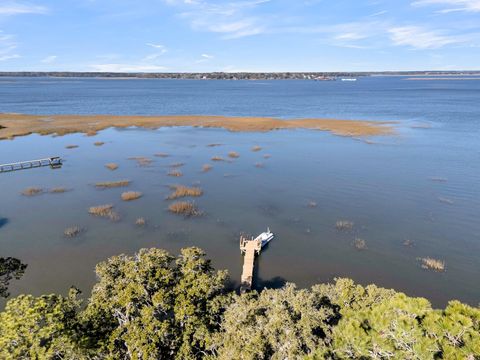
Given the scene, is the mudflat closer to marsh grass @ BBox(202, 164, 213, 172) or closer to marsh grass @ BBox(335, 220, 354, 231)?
marsh grass @ BBox(202, 164, 213, 172)

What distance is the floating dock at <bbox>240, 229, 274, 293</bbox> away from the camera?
967 inches

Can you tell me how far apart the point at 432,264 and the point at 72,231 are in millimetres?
31300

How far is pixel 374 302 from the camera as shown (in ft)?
50.6

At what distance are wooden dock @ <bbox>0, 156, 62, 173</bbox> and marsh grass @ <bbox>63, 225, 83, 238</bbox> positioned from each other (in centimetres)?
2282

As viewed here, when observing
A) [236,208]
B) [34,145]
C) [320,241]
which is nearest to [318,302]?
[320,241]

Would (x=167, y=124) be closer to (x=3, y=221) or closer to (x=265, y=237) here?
(x=3, y=221)

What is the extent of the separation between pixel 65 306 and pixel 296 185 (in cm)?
3308

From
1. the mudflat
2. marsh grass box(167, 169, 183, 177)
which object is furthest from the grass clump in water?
the mudflat

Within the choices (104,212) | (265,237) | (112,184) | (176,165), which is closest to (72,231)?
(104,212)

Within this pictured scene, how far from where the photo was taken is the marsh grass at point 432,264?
87.3 ft

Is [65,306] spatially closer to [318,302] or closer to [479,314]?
[318,302]

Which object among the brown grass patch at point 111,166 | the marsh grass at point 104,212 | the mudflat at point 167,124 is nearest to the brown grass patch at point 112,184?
the brown grass patch at point 111,166

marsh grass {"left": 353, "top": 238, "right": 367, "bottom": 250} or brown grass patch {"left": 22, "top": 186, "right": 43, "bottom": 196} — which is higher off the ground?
brown grass patch {"left": 22, "top": 186, "right": 43, "bottom": 196}

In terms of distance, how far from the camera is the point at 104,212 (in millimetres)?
34906
